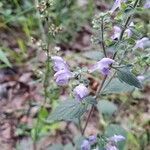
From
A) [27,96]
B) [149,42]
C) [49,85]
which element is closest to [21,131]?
[27,96]

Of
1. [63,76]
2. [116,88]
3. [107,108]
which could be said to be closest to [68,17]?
[107,108]

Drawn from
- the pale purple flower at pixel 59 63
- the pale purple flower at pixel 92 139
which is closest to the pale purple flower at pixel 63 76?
the pale purple flower at pixel 59 63

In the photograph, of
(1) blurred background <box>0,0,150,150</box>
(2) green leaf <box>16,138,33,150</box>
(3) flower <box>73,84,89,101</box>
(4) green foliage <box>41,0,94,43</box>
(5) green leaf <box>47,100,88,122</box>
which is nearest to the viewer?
(3) flower <box>73,84,89,101</box>

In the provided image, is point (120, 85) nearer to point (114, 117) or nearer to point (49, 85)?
point (49, 85)

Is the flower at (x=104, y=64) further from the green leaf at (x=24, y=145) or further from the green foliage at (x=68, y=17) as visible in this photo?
the green foliage at (x=68, y=17)

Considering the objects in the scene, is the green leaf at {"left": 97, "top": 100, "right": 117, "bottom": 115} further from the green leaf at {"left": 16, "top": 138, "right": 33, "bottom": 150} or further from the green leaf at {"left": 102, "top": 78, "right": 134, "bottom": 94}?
the green leaf at {"left": 102, "top": 78, "right": 134, "bottom": 94}

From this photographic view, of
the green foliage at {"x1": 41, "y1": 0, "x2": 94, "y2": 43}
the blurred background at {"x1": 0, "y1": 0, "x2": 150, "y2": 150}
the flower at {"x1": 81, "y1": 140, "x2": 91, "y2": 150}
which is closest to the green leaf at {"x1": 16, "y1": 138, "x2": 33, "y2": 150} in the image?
the blurred background at {"x1": 0, "y1": 0, "x2": 150, "y2": 150}

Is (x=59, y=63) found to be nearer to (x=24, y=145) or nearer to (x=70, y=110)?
(x=70, y=110)
